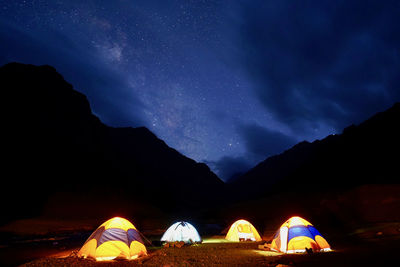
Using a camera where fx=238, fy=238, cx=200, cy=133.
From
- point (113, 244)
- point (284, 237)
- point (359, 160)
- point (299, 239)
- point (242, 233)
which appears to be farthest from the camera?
point (359, 160)

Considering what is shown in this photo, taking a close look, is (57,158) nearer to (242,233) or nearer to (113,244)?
(242,233)

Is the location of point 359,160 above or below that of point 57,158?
above

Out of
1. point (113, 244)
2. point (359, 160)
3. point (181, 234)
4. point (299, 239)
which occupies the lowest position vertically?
point (181, 234)

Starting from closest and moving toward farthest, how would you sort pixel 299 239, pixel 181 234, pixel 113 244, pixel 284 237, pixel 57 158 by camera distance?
pixel 113 244
pixel 299 239
pixel 284 237
pixel 181 234
pixel 57 158

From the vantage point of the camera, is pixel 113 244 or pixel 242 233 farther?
pixel 242 233

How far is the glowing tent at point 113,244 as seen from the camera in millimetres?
9469

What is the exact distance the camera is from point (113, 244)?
965cm

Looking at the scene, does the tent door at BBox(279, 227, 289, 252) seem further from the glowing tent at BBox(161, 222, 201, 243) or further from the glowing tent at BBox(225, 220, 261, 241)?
the glowing tent at BBox(225, 220, 261, 241)

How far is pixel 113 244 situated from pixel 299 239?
8442 mm

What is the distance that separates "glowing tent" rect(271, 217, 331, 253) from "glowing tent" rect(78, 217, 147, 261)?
680 cm

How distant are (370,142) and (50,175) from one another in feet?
280

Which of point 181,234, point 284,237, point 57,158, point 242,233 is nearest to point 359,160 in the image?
point 242,233

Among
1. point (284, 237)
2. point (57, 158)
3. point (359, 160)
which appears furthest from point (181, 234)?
point (359, 160)

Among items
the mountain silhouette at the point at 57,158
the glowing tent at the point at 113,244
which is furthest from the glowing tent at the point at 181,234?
the mountain silhouette at the point at 57,158
